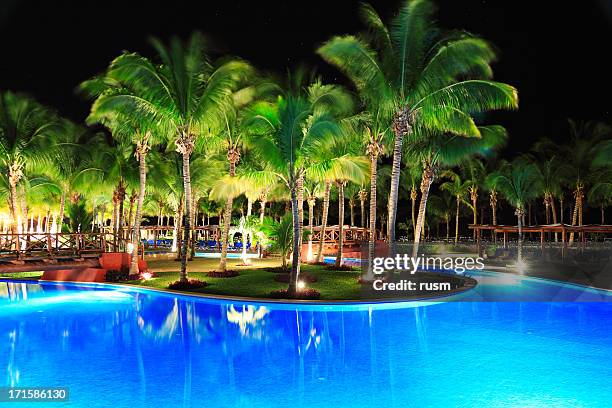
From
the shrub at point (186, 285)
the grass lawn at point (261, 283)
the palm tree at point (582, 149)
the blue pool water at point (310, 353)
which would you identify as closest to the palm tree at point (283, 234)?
the grass lawn at point (261, 283)

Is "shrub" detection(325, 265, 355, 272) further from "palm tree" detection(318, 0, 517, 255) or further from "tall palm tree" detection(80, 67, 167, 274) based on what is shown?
"tall palm tree" detection(80, 67, 167, 274)

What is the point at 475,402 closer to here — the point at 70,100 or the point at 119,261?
the point at 119,261

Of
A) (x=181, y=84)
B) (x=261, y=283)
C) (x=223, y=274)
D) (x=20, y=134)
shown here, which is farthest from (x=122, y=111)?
(x=261, y=283)

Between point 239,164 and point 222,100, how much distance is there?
9.71 metres

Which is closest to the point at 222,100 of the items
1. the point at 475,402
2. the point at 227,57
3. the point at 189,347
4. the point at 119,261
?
the point at 227,57

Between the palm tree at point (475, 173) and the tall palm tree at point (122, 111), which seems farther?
the palm tree at point (475, 173)

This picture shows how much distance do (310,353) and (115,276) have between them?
11.8 meters

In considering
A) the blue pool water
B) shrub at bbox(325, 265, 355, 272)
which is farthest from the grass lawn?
the blue pool water

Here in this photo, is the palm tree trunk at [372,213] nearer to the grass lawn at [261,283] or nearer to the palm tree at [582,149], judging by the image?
the grass lawn at [261,283]

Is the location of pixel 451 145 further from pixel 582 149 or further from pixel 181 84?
pixel 582 149

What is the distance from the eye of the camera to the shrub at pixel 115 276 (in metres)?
17.8

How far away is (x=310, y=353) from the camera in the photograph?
8.77m

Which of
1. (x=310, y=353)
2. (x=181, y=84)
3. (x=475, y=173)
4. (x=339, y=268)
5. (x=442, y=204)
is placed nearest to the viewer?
Result: (x=310, y=353)

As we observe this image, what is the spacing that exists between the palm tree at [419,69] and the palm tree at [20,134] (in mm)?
12536
